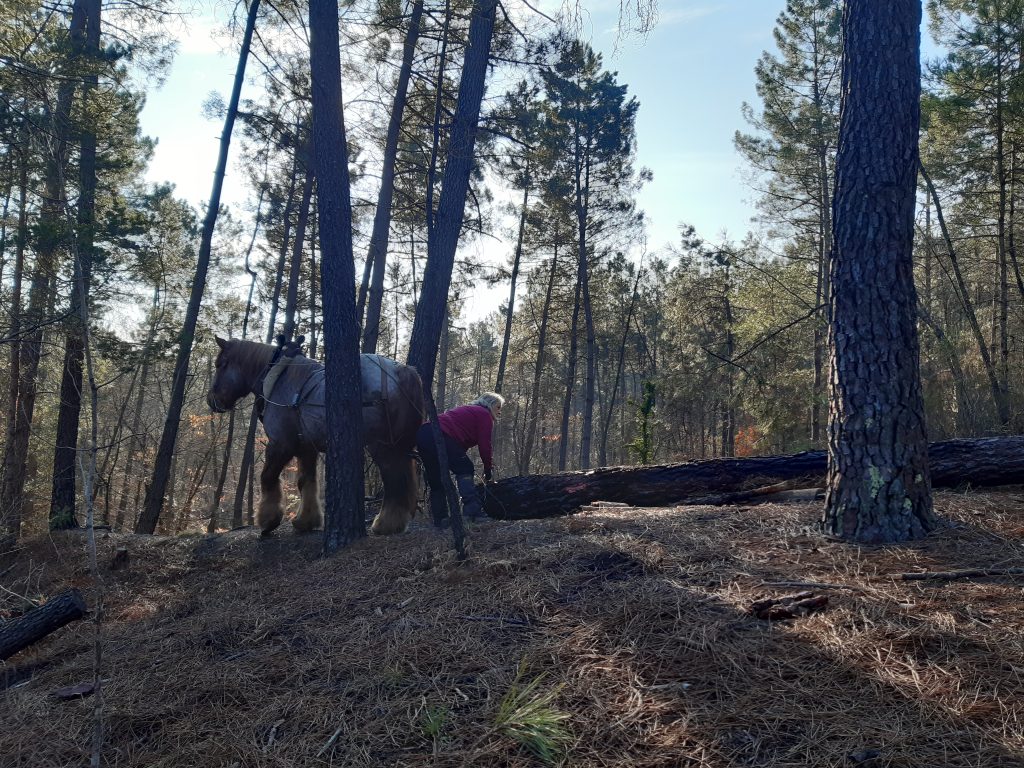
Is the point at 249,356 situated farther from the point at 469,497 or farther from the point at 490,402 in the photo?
the point at 469,497

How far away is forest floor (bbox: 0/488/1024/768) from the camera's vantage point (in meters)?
2.11

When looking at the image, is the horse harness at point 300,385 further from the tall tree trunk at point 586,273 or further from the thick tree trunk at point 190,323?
the tall tree trunk at point 586,273

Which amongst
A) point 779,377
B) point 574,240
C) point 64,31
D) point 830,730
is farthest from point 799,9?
point 830,730

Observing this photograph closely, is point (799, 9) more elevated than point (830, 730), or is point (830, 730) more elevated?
point (799, 9)

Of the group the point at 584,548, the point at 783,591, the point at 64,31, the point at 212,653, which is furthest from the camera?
the point at 64,31

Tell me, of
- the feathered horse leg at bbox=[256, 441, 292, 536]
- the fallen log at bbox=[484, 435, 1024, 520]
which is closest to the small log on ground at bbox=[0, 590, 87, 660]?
the feathered horse leg at bbox=[256, 441, 292, 536]

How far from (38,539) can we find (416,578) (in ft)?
21.3

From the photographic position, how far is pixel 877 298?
162 inches

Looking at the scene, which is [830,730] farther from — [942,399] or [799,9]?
[799,9]

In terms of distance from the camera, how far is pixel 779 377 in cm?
1927

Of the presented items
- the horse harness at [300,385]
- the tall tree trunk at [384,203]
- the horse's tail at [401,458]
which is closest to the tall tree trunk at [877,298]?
the horse's tail at [401,458]

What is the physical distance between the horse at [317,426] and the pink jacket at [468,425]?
1.43ft

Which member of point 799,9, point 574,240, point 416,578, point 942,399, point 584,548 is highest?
point 799,9

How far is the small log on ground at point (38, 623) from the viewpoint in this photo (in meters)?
3.88
